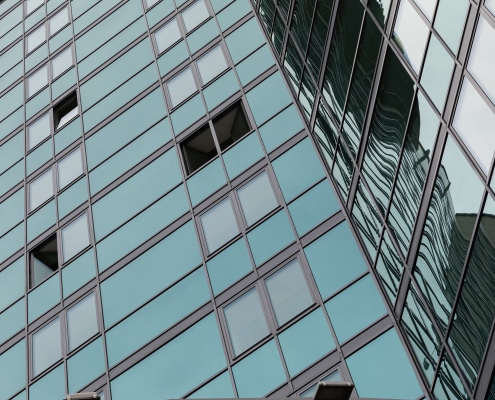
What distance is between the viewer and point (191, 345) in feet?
67.2

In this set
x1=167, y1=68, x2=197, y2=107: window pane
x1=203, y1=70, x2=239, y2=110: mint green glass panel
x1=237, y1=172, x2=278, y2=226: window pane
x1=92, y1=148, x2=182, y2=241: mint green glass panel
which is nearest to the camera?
x1=237, y1=172, x2=278, y2=226: window pane

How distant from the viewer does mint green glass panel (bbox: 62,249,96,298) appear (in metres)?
24.6

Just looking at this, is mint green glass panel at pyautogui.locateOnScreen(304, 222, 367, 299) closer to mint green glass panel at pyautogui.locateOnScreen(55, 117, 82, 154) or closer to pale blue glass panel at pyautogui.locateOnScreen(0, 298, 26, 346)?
pale blue glass panel at pyautogui.locateOnScreen(0, 298, 26, 346)

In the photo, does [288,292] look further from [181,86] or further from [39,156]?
[39,156]

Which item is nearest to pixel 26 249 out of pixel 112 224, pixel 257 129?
pixel 112 224

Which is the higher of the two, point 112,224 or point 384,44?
point 112,224

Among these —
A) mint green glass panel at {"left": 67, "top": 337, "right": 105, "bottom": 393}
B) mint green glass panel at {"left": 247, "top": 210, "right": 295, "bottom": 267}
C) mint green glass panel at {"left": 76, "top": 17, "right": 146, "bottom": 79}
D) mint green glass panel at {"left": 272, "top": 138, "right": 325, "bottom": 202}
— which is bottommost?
mint green glass panel at {"left": 67, "top": 337, "right": 105, "bottom": 393}

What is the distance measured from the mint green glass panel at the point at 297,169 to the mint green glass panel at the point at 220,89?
402cm

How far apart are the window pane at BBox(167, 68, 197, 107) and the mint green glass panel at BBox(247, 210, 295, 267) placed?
7052mm

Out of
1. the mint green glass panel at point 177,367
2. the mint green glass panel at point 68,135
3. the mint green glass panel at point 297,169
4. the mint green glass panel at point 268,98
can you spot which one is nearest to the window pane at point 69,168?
the mint green glass panel at point 68,135

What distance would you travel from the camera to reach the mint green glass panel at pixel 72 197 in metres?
27.2

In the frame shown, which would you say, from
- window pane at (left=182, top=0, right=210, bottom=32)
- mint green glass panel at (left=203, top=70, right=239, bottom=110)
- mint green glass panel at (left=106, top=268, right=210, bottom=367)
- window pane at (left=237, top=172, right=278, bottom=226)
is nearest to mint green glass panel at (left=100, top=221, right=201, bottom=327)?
mint green glass panel at (left=106, top=268, right=210, bottom=367)

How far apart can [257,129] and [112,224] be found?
Answer: 15.4 feet

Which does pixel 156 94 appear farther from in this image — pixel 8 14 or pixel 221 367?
pixel 8 14
